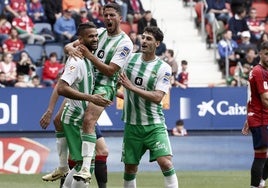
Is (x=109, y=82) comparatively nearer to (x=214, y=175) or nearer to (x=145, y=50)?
(x=145, y=50)

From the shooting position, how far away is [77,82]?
12.9 m

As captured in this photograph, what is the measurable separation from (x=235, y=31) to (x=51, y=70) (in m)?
6.58

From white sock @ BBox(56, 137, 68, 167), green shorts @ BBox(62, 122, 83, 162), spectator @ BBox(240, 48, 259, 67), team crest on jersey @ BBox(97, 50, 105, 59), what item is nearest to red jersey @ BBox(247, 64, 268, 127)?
team crest on jersey @ BBox(97, 50, 105, 59)

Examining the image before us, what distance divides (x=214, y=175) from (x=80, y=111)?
798 cm

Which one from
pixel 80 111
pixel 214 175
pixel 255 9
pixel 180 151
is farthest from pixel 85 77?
pixel 255 9

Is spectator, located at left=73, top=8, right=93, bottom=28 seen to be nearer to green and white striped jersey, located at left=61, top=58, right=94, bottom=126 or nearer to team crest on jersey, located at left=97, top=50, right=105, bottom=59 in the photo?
team crest on jersey, located at left=97, top=50, right=105, bottom=59

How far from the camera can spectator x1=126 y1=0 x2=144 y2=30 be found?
28.9 m

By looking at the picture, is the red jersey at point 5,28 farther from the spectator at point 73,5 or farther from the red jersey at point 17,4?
the spectator at point 73,5

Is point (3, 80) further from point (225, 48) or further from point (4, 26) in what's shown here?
point (225, 48)

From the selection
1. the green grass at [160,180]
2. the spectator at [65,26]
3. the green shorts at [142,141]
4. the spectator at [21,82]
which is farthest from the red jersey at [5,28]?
the green shorts at [142,141]

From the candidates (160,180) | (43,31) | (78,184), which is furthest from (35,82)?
(78,184)

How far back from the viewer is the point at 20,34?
26.9 metres

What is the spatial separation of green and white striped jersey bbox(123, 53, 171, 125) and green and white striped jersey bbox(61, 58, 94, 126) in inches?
33.1

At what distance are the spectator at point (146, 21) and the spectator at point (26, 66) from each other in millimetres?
4145
